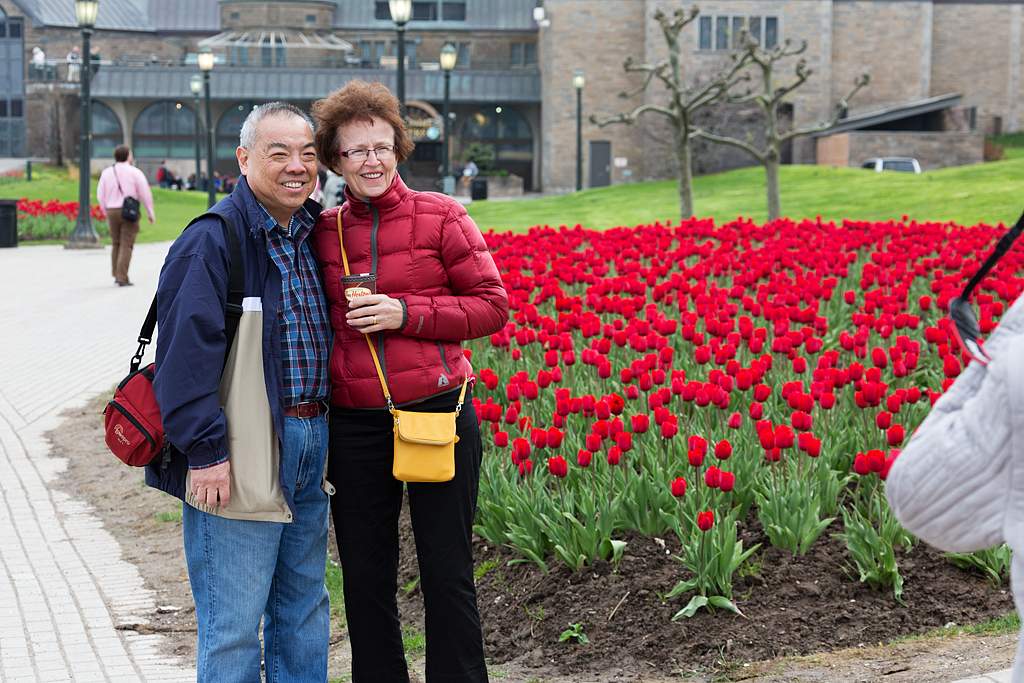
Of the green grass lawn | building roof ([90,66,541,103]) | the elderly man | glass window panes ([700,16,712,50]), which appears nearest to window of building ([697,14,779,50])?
glass window panes ([700,16,712,50])

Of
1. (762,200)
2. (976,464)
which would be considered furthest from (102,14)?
(976,464)

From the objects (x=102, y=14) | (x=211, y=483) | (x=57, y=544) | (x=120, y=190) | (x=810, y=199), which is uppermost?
(x=102, y=14)

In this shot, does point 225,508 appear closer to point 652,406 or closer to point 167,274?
point 167,274

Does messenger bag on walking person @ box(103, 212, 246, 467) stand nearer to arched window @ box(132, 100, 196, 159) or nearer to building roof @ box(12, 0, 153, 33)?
arched window @ box(132, 100, 196, 159)

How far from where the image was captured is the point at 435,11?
6231cm

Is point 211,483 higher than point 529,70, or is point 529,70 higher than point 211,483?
point 529,70

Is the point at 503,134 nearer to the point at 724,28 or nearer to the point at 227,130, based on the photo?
the point at 724,28

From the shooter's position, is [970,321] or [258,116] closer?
[970,321]

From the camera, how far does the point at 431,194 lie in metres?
3.40

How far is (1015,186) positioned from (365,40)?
46.2m

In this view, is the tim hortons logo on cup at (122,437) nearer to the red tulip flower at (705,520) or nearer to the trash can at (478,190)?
the red tulip flower at (705,520)

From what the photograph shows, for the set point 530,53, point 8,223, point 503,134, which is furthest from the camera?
point 530,53

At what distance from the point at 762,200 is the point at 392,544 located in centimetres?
2906

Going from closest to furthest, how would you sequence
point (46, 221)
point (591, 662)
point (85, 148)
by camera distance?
point (591, 662) → point (85, 148) → point (46, 221)
